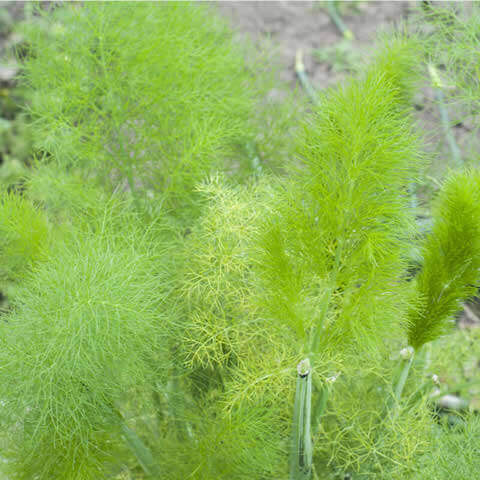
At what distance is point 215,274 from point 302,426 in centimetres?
28

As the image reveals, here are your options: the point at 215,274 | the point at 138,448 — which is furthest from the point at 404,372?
the point at 138,448

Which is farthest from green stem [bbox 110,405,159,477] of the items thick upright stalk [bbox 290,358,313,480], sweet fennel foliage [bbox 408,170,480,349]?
sweet fennel foliage [bbox 408,170,480,349]

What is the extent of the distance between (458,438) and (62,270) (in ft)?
2.13

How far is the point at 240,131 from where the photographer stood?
1.11 metres

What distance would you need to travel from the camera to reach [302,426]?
798mm

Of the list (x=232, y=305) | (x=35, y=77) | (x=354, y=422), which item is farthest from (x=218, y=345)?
(x=35, y=77)

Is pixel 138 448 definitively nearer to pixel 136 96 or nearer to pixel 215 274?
pixel 215 274

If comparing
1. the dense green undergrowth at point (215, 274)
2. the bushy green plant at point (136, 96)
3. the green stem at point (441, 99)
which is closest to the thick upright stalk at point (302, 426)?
the dense green undergrowth at point (215, 274)

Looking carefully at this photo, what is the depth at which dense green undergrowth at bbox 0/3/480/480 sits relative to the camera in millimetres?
749

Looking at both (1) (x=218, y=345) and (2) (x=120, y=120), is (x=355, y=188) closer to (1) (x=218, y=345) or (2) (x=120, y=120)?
(1) (x=218, y=345)

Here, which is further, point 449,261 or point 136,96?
point 136,96

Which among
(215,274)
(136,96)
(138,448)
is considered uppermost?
(136,96)

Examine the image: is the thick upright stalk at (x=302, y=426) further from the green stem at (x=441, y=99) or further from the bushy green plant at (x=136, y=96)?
the green stem at (x=441, y=99)

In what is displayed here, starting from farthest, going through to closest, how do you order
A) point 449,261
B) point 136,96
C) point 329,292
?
1. point 136,96
2. point 449,261
3. point 329,292
